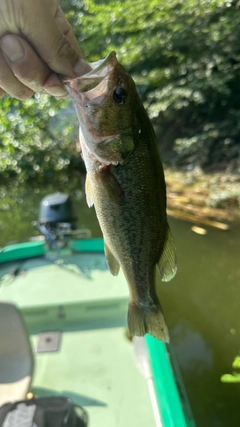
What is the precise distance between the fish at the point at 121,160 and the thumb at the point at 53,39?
0.08 meters

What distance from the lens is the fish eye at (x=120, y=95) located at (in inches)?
49.8

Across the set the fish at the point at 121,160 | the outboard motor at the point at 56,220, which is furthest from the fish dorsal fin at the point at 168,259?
the outboard motor at the point at 56,220

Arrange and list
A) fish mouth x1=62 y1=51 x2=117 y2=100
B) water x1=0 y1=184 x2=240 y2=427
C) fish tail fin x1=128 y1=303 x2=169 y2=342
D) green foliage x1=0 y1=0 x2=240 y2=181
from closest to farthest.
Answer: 1. fish mouth x1=62 y1=51 x2=117 y2=100
2. fish tail fin x1=128 y1=303 x2=169 y2=342
3. water x1=0 y1=184 x2=240 y2=427
4. green foliage x1=0 y1=0 x2=240 y2=181

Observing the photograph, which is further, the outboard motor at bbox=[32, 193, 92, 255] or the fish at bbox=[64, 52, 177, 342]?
the outboard motor at bbox=[32, 193, 92, 255]

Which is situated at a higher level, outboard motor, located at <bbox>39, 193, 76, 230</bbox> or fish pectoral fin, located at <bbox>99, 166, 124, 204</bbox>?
fish pectoral fin, located at <bbox>99, 166, 124, 204</bbox>

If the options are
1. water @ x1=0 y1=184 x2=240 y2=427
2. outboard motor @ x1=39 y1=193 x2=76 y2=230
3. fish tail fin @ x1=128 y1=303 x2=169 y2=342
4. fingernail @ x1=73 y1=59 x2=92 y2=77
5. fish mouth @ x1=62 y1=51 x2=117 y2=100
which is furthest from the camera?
outboard motor @ x1=39 y1=193 x2=76 y2=230

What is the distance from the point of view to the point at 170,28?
858 centimetres

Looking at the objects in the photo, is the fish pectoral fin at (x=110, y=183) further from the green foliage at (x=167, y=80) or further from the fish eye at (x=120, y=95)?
the green foliage at (x=167, y=80)

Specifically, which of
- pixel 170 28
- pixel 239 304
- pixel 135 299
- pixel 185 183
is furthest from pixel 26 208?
pixel 135 299

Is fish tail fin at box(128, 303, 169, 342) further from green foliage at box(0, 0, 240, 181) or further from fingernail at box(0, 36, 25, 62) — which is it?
green foliage at box(0, 0, 240, 181)

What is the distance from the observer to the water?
3.52 metres

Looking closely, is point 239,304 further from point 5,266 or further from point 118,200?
point 118,200

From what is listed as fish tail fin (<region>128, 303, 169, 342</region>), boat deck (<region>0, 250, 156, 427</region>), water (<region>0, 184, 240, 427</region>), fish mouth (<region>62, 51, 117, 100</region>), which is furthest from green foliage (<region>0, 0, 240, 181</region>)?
fish tail fin (<region>128, 303, 169, 342</region>)

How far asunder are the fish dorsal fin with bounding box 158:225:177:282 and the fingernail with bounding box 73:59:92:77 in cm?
65
